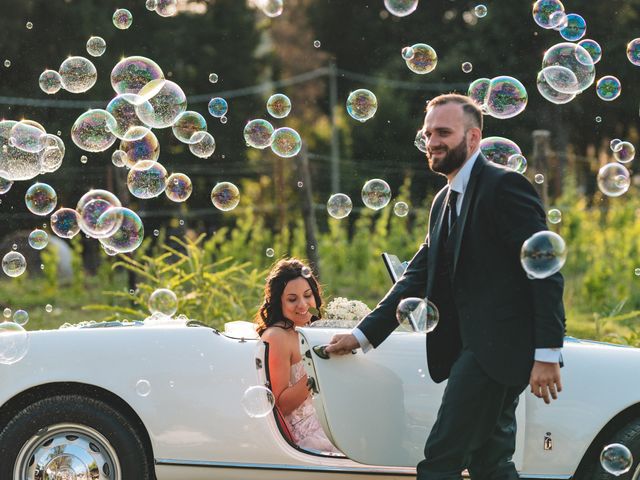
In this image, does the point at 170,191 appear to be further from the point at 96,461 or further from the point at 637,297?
the point at 637,297

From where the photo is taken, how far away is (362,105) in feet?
19.8

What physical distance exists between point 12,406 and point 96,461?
0.37m

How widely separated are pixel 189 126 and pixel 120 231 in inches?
36.5

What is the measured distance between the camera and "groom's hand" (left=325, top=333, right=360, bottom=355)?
3719 mm

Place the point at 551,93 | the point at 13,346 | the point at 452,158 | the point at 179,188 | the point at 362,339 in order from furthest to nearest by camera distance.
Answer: the point at 179,188, the point at 551,93, the point at 13,346, the point at 362,339, the point at 452,158

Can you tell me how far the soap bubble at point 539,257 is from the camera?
3.24 m

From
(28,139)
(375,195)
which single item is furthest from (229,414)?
(28,139)

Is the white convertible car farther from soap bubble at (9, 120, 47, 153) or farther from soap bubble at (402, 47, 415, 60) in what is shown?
soap bubble at (402, 47, 415, 60)

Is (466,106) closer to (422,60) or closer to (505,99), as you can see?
(505,99)

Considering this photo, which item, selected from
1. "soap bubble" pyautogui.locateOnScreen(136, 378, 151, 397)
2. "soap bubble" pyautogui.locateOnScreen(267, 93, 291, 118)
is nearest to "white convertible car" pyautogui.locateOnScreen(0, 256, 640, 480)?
"soap bubble" pyautogui.locateOnScreen(136, 378, 151, 397)

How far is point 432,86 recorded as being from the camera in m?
24.1

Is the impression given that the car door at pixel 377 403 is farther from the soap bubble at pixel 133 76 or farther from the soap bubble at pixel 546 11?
the soap bubble at pixel 546 11

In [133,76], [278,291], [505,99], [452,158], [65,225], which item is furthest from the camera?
[133,76]

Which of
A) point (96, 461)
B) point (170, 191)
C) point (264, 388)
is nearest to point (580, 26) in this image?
point (170, 191)
